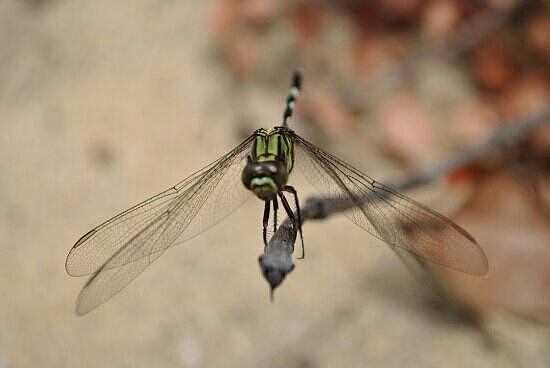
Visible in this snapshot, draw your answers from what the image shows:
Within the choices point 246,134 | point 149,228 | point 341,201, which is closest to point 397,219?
point 341,201

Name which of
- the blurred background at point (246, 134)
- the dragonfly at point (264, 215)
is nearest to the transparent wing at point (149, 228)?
the dragonfly at point (264, 215)

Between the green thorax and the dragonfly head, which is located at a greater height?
the green thorax

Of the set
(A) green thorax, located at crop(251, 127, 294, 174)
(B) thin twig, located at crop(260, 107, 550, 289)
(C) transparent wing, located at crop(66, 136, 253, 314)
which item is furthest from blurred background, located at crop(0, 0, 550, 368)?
(A) green thorax, located at crop(251, 127, 294, 174)

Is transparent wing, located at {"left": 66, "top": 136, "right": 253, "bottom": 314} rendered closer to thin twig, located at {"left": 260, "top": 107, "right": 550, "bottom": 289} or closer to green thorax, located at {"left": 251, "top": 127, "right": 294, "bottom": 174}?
green thorax, located at {"left": 251, "top": 127, "right": 294, "bottom": 174}

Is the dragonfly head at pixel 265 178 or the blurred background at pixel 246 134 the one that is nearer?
the dragonfly head at pixel 265 178

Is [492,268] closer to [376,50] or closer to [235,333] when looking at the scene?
[235,333]

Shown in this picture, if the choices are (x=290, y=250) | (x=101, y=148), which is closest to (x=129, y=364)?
(x=101, y=148)

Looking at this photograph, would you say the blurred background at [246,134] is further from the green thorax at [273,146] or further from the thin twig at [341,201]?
the green thorax at [273,146]

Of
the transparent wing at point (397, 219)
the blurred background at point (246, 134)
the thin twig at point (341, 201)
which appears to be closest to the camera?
the thin twig at point (341, 201)
